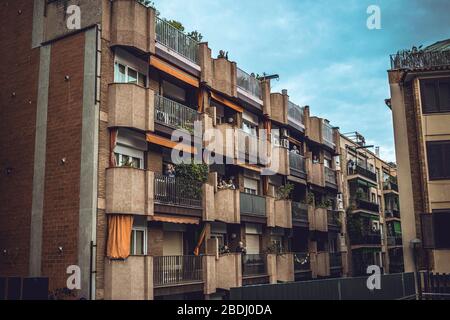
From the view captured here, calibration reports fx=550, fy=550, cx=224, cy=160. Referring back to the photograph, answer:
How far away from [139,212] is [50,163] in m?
3.94

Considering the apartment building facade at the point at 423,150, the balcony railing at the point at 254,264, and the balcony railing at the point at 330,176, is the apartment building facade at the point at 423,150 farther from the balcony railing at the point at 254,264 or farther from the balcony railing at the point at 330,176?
the balcony railing at the point at 330,176

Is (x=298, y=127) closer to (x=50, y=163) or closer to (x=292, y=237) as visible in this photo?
(x=292, y=237)

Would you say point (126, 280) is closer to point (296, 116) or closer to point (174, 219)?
point (174, 219)

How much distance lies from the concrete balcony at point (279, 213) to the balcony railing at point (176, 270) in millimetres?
7124

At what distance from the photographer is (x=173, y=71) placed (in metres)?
23.1

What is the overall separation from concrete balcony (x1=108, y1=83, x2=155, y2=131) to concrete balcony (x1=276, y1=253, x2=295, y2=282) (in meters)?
12.0

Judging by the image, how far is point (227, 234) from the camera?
2702cm

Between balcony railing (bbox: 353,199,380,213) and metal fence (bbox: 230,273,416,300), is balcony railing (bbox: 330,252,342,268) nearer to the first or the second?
balcony railing (bbox: 353,199,380,213)

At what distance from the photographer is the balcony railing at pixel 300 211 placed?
31.2 m

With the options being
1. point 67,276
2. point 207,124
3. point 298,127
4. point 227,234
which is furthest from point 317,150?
point 67,276

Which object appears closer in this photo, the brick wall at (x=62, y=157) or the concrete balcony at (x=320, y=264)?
the brick wall at (x=62, y=157)

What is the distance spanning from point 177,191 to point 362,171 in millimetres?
27221

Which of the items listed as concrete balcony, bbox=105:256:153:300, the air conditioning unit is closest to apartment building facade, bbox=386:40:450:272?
the air conditioning unit

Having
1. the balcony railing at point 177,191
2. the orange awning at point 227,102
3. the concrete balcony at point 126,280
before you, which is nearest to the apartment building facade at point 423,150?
the orange awning at point 227,102
